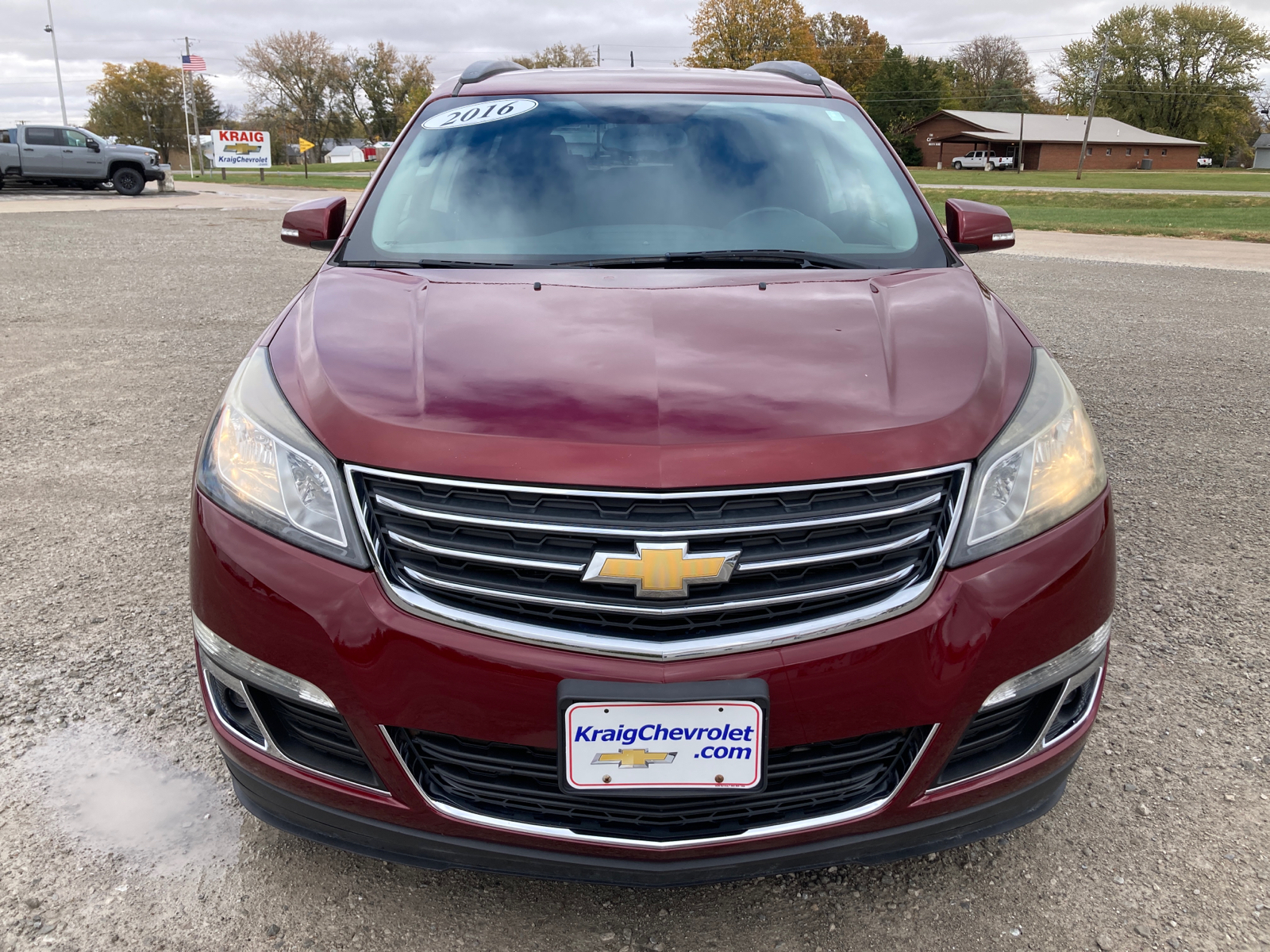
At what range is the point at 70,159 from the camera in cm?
2484

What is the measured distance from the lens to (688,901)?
1903 mm

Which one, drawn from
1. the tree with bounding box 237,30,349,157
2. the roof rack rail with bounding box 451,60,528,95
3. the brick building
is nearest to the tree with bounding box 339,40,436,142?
the tree with bounding box 237,30,349,157

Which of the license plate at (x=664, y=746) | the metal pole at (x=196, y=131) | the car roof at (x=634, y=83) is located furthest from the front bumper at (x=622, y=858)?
the metal pole at (x=196, y=131)

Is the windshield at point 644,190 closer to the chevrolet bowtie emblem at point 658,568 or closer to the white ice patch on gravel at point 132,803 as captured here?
the chevrolet bowtie emblem at point 658,568

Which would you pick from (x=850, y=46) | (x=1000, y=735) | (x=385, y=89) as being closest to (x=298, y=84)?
(x=385, y=89)

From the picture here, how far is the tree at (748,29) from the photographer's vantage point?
230ft

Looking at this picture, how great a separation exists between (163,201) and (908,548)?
1007 inches

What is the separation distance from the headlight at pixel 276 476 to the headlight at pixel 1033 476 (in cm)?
101

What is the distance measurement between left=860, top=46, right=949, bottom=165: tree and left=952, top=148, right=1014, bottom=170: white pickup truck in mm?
3475

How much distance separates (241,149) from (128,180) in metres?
14.4

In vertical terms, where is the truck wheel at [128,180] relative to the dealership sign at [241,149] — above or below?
below

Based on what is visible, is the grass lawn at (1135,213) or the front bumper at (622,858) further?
the grass lawn at (1135,213)

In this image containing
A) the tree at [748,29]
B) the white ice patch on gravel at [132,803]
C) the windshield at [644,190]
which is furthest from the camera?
the tree at [748,29]

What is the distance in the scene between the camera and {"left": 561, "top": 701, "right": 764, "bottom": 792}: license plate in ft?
4.89
